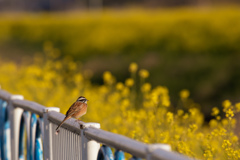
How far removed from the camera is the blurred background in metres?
20.0

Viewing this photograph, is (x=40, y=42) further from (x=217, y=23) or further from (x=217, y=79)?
(x=217, y=79)

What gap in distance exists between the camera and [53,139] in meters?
4.11

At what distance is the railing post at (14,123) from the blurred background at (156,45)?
41.5 feet

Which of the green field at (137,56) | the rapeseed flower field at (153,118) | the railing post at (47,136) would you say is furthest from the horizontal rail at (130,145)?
the green field at (137,56)

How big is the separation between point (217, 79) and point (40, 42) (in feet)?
52.3

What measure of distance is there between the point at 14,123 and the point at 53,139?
3.65 ft

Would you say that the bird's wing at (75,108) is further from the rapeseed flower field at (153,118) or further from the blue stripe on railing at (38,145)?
the rapeseed flower field at (153,118)

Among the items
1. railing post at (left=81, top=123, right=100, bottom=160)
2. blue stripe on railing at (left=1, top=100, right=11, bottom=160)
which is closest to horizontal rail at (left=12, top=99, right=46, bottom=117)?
blue stripe on railing at (left=1, top=100, right=11, bottom=160)

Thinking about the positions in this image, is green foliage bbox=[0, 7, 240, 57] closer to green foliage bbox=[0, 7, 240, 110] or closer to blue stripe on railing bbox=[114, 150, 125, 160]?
green foliage bbox=[0, 7, 240, 110]

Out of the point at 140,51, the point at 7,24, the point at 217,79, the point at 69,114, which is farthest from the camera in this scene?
the point at 7,24

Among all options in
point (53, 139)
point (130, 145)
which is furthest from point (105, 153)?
point (53, 139)

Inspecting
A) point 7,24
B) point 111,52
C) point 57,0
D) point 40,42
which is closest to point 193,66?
point 111,52

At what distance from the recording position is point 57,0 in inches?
2286

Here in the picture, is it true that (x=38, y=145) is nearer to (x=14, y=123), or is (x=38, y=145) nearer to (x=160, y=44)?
(x=14, y=123)
